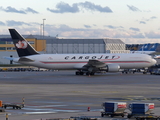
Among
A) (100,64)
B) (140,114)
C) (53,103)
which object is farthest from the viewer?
(100,64)

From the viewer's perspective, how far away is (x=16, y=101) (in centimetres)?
2862

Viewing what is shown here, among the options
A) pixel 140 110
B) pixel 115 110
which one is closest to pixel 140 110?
pixel 140 110

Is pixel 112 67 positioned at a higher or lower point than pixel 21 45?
lower

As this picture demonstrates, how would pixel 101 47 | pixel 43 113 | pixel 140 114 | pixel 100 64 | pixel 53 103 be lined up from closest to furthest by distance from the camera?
pixel 140 114
pixel 43 113
pixel 53 103
pixel 100 64
pixel 101 47

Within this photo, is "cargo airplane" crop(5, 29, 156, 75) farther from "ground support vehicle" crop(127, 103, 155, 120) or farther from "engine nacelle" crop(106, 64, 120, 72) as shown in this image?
"ground support vehicle" crop(127, 103, 155, 120)

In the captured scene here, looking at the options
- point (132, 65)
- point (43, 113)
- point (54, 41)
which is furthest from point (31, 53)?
point (54, 41)

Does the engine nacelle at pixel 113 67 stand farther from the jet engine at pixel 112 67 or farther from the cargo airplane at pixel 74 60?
the cargo airplane at pixel 74 60

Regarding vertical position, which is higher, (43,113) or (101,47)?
(101,47)

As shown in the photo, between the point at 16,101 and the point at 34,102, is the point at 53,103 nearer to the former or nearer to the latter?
the point at 34,102

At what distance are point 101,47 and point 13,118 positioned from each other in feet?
423

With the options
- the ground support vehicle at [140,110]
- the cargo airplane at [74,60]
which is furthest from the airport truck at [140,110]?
the cargo airplane at [74,60]

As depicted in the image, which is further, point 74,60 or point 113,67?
point 74,60

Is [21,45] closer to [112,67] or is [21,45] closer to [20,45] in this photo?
[20,45]

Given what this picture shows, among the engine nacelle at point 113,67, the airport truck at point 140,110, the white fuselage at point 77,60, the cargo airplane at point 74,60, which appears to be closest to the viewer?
the airport truck at point 140,110
